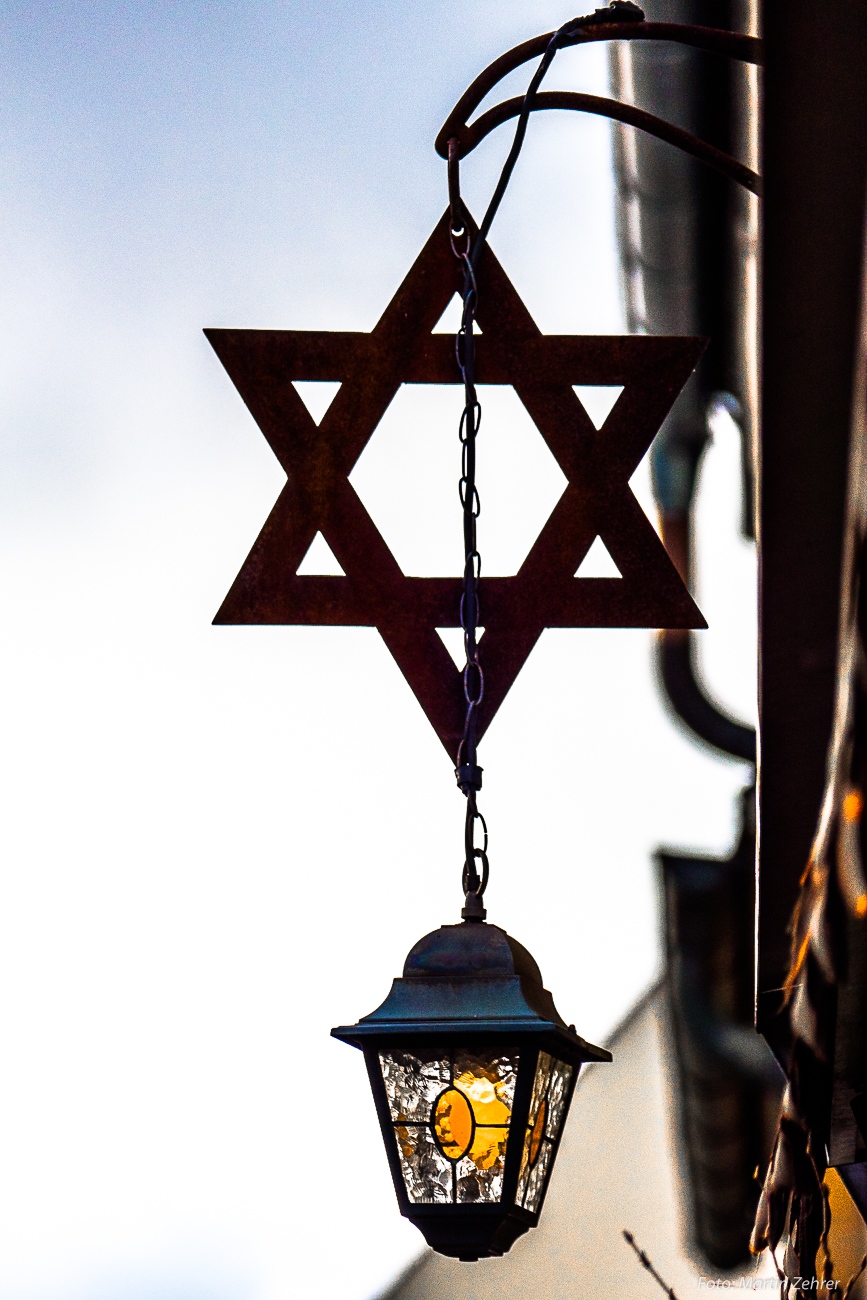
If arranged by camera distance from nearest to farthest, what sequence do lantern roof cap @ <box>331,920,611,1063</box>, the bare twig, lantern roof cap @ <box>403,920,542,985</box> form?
1. lantern roof cap @ <box>331,920,611,1063</box>
2. lantern roof cap @ <box>403,920,542,985</box>
3. the bare twig

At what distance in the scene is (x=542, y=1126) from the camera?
3.00 m

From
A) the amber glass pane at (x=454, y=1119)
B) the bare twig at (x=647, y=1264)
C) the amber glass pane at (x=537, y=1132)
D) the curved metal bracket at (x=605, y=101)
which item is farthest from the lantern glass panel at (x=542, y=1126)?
the curved metal bracket at (x=605, y=101)

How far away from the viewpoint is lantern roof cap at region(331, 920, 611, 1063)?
2.87 m

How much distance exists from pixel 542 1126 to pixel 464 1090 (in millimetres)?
203

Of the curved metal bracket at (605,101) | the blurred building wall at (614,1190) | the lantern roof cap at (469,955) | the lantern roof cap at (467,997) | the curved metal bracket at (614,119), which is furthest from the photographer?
the blurred building wall at (614,1190)

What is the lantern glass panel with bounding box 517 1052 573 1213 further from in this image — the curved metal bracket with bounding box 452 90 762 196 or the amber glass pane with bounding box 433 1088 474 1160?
the curved metal bracket with bounding box 452 90 762 196

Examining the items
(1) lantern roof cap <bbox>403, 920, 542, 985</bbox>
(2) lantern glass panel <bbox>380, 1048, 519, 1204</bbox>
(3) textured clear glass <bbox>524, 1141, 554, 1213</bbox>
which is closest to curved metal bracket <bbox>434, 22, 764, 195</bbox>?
(1) lantern roof cap <bbox>403, 920, 542, 985</bbox>

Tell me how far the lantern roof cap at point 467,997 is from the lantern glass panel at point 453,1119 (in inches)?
2.4

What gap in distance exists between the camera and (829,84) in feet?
9.06

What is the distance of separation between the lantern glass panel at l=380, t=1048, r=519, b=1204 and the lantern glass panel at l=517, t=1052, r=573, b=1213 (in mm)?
60

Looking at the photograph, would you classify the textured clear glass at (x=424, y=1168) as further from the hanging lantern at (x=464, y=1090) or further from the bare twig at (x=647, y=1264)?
the bare twig at (x=647, y=1264)

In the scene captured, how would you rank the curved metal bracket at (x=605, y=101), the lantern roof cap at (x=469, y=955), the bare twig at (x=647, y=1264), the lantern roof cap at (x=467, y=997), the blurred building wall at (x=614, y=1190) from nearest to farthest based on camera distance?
the lantern roof cap at (x=467, y=997)
the lantern roof cap at (x=469, y=955)
the curved metal bracket at (x=605, y=101)
the bare twig at (x=647, y=1264)
the blurred building wall at (x=614, y=1190)

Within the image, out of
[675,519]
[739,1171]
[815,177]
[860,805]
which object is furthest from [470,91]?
[739,1171]

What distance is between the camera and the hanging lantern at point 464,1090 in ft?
9.43
